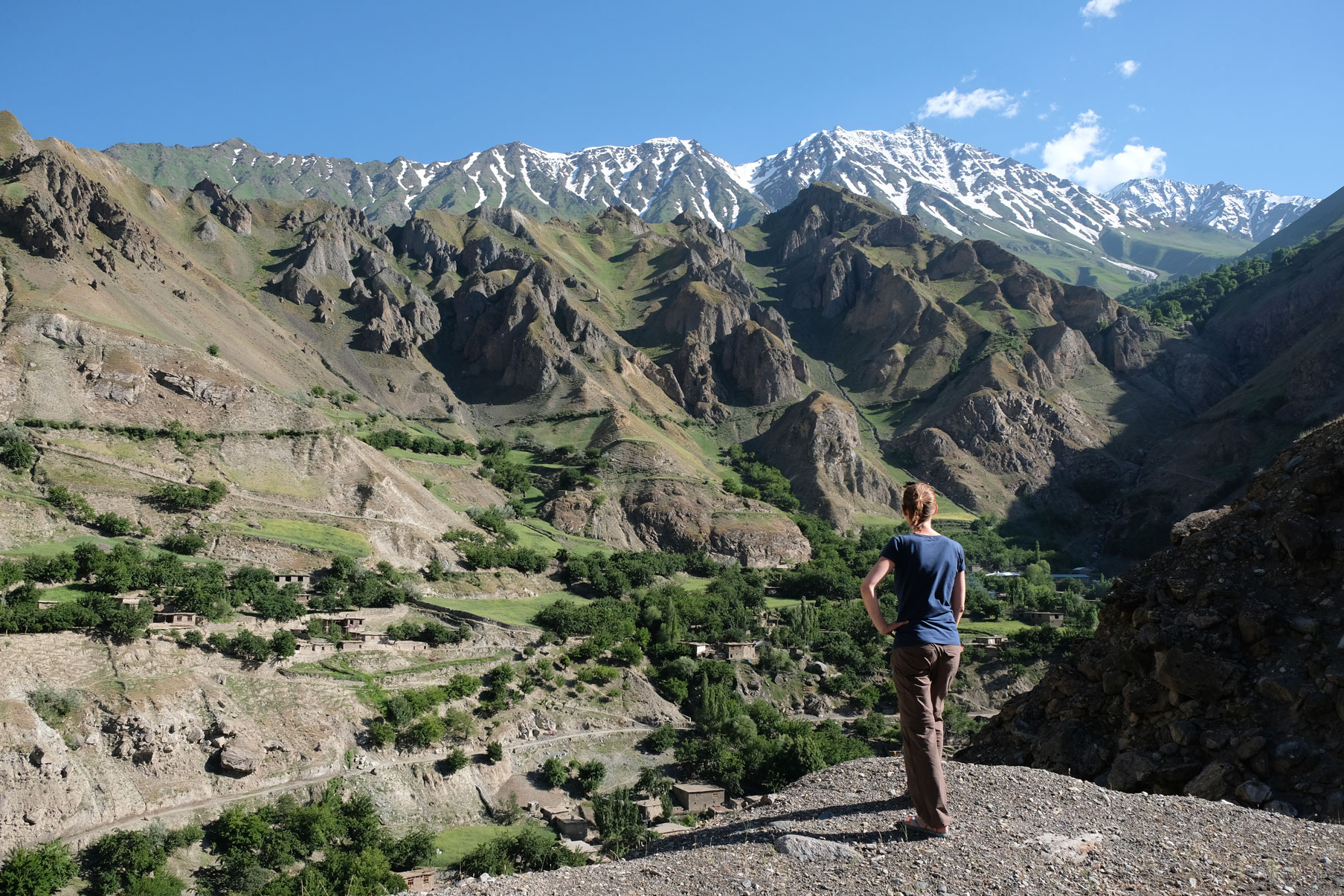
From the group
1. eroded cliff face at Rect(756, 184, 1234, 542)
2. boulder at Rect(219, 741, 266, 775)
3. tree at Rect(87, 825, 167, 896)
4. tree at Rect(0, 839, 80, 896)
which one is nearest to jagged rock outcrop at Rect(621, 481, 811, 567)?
eroded cliff face at Rect(756, 184, 1234, 542)

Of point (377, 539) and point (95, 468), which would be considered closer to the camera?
point (95, 468)

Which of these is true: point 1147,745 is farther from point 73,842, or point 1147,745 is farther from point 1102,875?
point 73,842

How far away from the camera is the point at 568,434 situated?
11519 centimetres

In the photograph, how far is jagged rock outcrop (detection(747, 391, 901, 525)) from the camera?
11506 cm

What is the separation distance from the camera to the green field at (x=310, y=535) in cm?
5725

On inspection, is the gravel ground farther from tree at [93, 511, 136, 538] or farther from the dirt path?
tree at [93, 511, 136, 538]

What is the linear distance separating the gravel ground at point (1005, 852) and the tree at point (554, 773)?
125 ft

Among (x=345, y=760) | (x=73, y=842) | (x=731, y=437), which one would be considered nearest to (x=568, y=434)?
(x=731, y=437)

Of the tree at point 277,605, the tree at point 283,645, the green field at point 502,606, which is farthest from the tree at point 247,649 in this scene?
the green field at point 502,606

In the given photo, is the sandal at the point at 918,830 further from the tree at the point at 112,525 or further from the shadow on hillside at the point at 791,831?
the tree at the point at 112,525

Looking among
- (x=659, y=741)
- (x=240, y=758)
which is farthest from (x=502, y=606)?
(x=240, y=758)

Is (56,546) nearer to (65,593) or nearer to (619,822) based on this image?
(65,593)

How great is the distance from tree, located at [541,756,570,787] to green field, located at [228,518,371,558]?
74.3 ft

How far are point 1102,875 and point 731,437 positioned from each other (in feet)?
423
